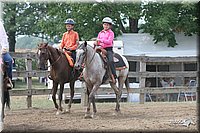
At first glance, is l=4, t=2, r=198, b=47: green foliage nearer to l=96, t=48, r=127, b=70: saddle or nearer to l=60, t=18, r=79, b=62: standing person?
l=60, t=18, r=79, b=62: standing person

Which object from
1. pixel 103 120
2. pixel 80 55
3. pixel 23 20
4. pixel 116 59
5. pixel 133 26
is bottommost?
pixel 103 120

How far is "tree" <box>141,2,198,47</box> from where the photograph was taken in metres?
18.2

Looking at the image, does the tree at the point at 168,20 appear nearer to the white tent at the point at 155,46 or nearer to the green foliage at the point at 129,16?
the green foliage at the point at 129,16

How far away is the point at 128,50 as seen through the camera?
1723cm

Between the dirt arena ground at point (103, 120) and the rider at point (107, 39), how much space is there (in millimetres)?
1155

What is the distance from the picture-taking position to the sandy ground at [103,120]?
682 centimetres

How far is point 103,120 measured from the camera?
7.91 metres

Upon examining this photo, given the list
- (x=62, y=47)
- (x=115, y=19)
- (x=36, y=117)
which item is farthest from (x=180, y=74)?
(x=115, y=19)

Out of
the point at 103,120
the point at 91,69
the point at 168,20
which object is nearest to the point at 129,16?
the point at 168,20

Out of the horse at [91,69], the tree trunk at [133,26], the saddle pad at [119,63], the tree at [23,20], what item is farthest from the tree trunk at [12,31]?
the horse at [91,69]

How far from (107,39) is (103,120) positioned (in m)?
1.86

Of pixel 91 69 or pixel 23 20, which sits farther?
pixel 23 20

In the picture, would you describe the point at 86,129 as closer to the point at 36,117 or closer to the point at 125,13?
the point at 36,117

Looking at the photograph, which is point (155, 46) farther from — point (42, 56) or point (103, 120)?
point (103, 120)
